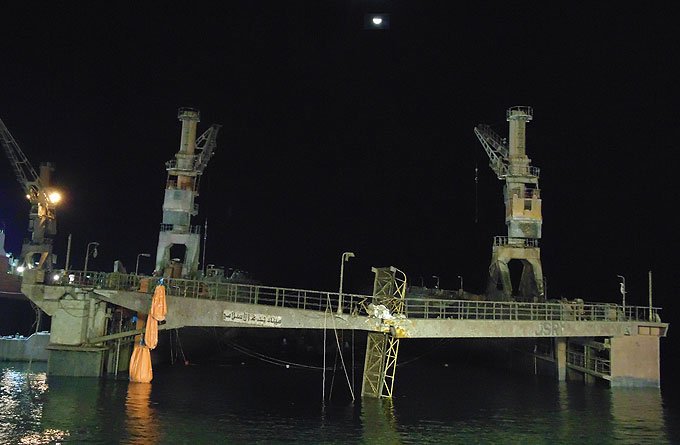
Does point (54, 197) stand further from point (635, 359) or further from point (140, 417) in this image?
point (635, 359)

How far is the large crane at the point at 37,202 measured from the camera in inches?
2640

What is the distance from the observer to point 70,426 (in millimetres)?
24000

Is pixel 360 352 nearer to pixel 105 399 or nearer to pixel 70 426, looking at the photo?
pixel 105 399

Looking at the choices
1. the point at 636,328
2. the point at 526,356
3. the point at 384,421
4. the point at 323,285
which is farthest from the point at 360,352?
the point at 323,285

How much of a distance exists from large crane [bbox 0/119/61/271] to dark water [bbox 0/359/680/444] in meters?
29.8

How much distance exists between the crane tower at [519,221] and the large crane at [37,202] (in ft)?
165

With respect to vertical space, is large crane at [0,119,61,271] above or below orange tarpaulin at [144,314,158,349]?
above

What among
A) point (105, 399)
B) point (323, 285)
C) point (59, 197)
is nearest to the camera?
point (105, 399)

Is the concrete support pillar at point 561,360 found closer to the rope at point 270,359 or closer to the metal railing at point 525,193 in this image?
the metal railing at point 525,193

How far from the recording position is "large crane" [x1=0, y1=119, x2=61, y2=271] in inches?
2640

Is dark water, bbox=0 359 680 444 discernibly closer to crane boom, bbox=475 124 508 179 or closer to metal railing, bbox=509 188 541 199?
metal railing, bbox=509 188 541 199

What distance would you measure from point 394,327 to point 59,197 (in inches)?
2090

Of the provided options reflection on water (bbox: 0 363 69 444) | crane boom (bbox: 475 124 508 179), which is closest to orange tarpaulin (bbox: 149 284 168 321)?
reflection on water (bbox: 0 363 69 444)

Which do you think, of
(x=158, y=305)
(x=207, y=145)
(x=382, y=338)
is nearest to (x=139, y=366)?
(x=158, y=305)
